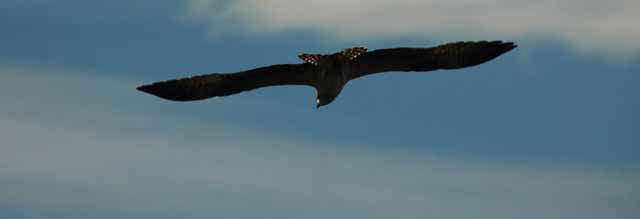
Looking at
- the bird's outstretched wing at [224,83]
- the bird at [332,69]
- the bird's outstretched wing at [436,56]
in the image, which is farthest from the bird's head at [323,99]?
the bird's outstretched wing at [436,56]

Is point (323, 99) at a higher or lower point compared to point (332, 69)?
lower

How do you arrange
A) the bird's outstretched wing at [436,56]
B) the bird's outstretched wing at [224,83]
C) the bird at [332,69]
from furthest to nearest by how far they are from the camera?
the bird's outstretched wing at [224,83]
the bird at [332,69]
the bird's outstretched wing at [436,56]

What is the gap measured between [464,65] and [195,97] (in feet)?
24.3

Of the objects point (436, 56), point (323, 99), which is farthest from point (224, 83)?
point (436, 56)

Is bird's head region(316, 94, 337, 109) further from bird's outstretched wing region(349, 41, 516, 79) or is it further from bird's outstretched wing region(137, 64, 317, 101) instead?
bird's outstretched wing region(349, 41, 516, 79)

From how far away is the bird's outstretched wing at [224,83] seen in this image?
34938 mm

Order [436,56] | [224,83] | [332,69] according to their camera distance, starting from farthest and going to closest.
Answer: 1. [224,83]
2. [332,69]
3. [436,56]

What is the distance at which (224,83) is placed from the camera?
35594mm

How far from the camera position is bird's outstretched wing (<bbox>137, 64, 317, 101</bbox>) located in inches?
1375

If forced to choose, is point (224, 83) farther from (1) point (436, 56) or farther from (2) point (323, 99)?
(1) point (436, 56)

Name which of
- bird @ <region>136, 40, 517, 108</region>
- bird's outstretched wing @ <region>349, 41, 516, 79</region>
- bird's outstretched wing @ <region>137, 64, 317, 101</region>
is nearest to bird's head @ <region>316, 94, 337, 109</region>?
bird @ <region>136, 40, 517, 108</region>

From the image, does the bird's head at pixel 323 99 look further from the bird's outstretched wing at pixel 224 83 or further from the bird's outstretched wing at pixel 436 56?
the bird's outstretched wing at pixel 436 56

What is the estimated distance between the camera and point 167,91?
3550 centimetres

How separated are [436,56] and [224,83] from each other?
234 inches
